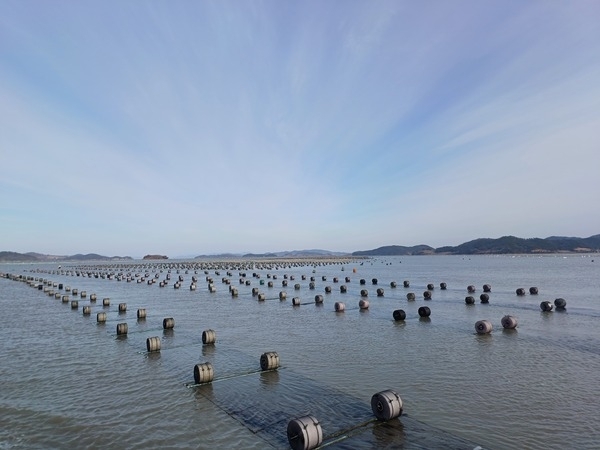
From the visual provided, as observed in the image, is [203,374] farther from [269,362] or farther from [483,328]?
[483,328]

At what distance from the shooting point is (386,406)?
12164 mm

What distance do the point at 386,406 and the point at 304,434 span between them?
3327 mm

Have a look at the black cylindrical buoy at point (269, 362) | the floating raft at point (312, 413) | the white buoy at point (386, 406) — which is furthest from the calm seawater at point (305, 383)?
the black cylindrical buoy at point (269, 362)

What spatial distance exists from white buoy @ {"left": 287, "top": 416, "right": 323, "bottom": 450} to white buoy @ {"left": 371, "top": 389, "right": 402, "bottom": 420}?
273 cm

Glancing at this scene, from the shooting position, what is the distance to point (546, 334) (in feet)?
81.2

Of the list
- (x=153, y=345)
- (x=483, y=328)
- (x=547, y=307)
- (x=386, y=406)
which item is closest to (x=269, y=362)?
(x=386, y=406)

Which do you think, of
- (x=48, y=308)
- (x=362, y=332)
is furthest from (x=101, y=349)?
(x=48, y=308)

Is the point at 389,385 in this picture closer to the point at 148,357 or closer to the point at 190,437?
the point at 190,437

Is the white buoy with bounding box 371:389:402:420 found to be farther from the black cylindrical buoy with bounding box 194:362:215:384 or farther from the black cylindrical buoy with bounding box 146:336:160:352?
the black cylindrical buoy with bounding box 146:336:160:352

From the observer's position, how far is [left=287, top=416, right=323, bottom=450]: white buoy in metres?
10.1

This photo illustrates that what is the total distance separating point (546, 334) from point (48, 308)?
4556 cm

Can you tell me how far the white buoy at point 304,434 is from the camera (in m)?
10.1

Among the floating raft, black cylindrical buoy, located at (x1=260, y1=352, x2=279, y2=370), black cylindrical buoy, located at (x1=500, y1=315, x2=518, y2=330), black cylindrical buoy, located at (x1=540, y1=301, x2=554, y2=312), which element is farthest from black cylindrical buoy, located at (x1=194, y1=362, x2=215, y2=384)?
black cylindrical buoy, located at (x1=540, y1=301, x2=554, y2=312)

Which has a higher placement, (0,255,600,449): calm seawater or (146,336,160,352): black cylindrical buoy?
(146,336,160,352): black cylindrical buoy
